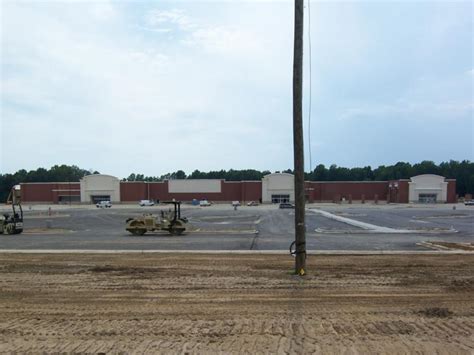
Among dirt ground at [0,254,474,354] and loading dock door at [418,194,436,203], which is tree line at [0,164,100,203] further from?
dirt ground at [0,254,474,354]

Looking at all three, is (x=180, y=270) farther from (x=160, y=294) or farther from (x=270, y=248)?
(x=270, y=248)

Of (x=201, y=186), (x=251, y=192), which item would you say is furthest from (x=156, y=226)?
(x=251, y=192)

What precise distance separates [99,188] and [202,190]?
2793 centimetres

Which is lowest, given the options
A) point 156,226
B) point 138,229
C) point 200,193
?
point 138,229

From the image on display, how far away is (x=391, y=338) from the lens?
5.80 meters

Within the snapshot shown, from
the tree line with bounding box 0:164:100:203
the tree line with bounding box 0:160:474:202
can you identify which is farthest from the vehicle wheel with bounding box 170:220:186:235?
the tree line with bounding box 0:164:100:203

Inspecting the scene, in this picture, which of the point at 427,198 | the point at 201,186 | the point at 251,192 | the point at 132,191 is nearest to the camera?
the point at 427,198

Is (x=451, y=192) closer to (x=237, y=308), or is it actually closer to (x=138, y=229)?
(x=138, y=229)

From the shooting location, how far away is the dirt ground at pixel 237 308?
564 cm

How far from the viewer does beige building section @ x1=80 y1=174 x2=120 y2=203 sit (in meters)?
108

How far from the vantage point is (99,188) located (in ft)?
356

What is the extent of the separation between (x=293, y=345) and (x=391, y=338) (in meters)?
1.48

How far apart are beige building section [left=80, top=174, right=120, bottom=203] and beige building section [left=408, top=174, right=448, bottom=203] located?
77835 mm

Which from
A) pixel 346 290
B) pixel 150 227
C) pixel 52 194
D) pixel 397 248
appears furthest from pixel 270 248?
pixel 52 194
